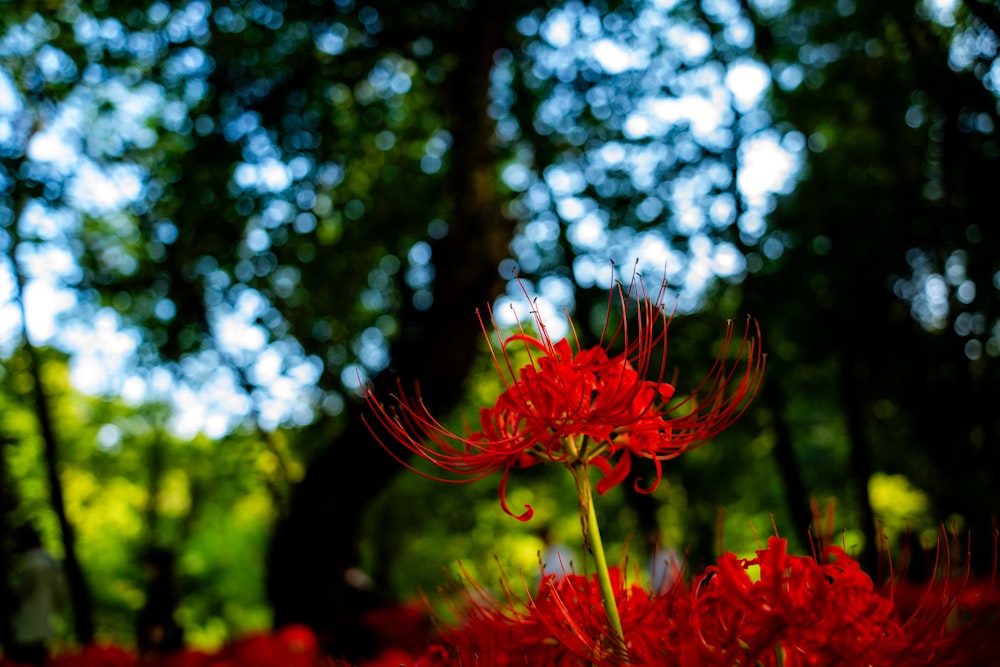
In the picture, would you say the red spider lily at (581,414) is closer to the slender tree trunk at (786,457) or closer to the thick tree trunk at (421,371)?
the thick tree trunk at (421,371)

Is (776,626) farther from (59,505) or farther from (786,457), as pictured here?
(59,505)

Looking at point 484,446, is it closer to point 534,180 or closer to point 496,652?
point 496,652

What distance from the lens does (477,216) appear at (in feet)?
18.0

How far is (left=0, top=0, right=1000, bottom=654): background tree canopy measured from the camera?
19.5 feet

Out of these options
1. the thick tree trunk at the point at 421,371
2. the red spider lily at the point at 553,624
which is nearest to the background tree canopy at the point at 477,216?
the thick tree trunk at the point at 421,371

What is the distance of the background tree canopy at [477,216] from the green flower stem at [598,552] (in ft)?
12.8

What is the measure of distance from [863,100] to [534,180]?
4.06 m

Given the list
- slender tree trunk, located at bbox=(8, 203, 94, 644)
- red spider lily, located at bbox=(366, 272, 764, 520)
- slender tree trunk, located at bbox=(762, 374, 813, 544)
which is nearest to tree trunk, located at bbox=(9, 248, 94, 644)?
slender tree trunk, located at bbox=(8, 203, 94, 644)

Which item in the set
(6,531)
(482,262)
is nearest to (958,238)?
(482,262)

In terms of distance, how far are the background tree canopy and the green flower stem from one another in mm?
3898

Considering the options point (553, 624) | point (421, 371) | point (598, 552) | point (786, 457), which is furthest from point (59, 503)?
point (598, 552)

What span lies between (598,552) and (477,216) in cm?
430

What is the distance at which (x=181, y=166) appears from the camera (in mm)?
7352

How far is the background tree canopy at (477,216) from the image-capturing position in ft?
19.5
